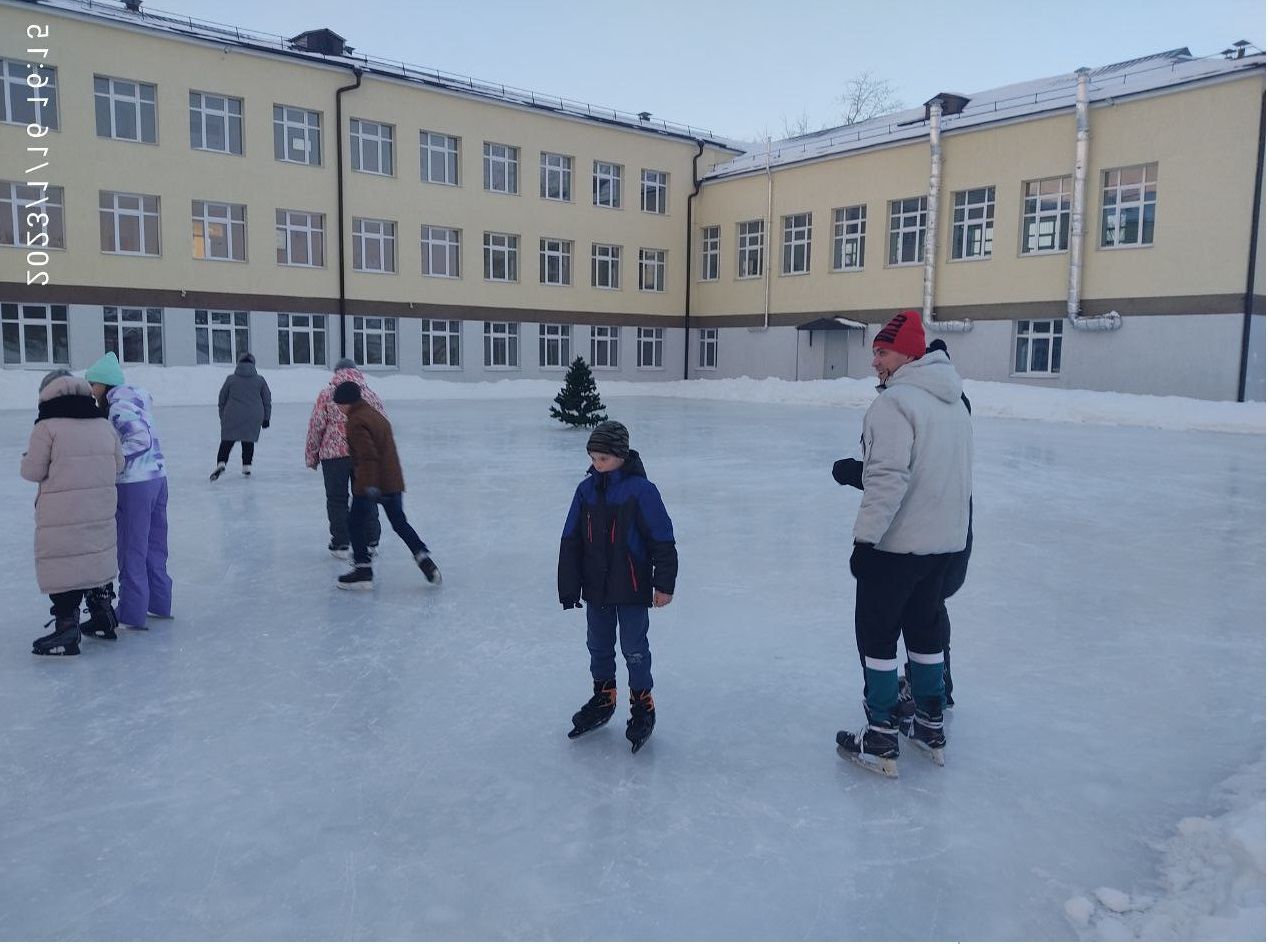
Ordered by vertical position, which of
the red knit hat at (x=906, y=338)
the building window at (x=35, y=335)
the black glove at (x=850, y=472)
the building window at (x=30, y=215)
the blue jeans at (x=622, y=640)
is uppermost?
the building window at (x=30, y=215)

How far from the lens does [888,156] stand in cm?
3144

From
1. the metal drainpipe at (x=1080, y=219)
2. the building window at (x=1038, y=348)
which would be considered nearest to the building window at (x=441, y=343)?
the building window at (x=1038, y=348)

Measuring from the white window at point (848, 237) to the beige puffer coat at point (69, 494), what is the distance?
3004 centimetres

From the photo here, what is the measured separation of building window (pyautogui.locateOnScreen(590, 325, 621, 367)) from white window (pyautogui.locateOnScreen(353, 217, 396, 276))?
837cm

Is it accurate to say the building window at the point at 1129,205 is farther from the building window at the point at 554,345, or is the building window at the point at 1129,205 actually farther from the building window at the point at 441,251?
the building window at the point at 441,251

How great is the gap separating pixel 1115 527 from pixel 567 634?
20.1ft

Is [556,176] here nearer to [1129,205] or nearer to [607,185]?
[607,185]

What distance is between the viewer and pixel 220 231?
28.9 m

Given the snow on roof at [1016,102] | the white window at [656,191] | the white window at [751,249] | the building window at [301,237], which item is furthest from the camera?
the white window at [656,191]

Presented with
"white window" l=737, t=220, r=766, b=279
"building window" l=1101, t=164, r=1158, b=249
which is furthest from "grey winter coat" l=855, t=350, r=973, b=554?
"white window" l=737, t=220, r=766, b=279

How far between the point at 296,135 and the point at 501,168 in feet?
24.0

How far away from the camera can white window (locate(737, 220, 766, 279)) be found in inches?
1425

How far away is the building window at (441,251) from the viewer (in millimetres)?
33062

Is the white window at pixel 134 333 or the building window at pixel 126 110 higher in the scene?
the building window at pixel 126 110
